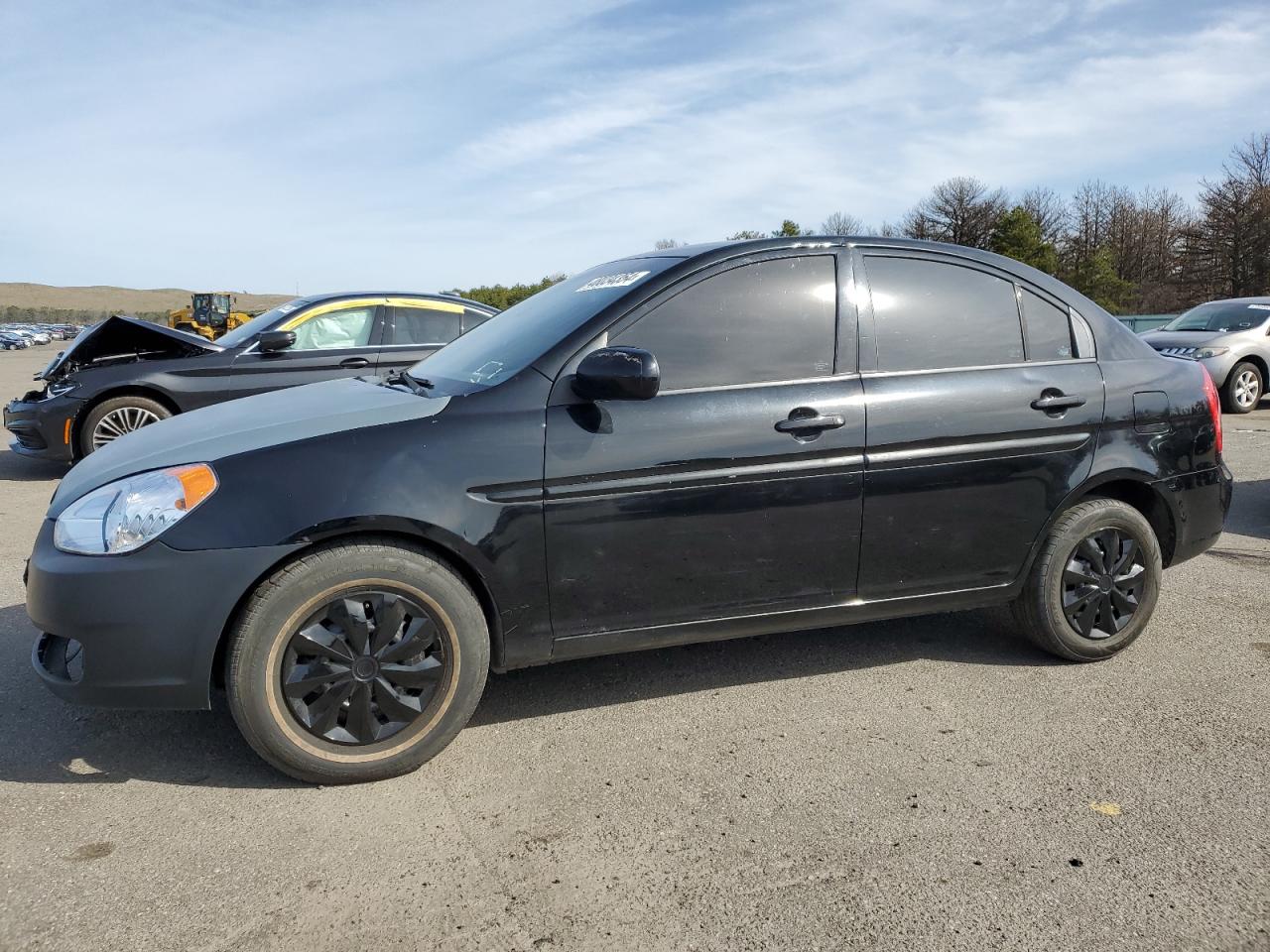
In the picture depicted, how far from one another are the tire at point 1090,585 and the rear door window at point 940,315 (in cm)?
76

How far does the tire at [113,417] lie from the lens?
7.93 m

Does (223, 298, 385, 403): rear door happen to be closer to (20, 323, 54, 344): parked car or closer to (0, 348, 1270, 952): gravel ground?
(0, 348, 1270, 952): gravel ground

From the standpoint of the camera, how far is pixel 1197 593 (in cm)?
486

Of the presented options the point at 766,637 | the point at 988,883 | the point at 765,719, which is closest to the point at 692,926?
the point at 988,883

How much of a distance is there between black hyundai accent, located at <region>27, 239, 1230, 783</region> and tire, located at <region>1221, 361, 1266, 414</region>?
1066 cm

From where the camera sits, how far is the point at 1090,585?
153 inches

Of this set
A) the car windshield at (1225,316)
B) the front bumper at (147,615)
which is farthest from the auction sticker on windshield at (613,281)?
the car windshield at (1225,316)

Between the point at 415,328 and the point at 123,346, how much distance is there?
246 cm

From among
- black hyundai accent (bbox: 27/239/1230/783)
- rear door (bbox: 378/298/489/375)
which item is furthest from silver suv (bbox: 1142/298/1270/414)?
black hyundai accent (bbox: 27/239/1230/783)

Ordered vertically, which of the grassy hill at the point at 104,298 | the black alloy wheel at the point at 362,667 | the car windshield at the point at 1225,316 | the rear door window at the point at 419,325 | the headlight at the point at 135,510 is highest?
the grassy hill at the point at 104,298

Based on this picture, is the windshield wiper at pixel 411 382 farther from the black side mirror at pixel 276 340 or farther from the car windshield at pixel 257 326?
the car windshield at pixel 257 326

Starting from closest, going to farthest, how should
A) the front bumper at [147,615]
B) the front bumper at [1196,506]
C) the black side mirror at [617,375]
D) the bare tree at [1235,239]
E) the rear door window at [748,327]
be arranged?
1. the front bumper at [147,615]
2. the black side mirror at [617,375]
3. the rear door window at [748,327]
4. the front bumper at [1196,506]
5. the bare tree at [1235,239]

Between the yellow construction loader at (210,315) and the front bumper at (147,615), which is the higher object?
the yellow construction loader at (210,315)

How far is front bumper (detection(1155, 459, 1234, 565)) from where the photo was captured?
4.00 m
